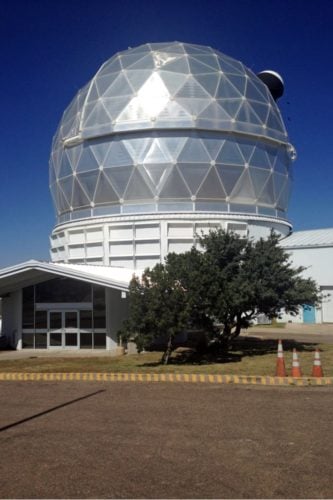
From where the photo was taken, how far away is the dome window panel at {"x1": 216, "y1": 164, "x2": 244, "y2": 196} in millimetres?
34625

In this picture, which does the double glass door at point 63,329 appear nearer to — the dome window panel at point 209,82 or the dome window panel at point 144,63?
the dome window panel at point 209,82

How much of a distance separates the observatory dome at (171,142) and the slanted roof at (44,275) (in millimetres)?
9337

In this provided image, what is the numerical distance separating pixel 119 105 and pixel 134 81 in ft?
6.88

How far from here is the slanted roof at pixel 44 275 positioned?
2277 centimetres

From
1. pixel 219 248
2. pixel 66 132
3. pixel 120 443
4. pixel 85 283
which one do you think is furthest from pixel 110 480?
pixel 66 132

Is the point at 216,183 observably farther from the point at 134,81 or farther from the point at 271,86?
the point at 271,86

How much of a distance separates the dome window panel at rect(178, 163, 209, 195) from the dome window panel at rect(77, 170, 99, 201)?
6106 millimetres

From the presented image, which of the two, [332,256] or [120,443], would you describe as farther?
[332,256]

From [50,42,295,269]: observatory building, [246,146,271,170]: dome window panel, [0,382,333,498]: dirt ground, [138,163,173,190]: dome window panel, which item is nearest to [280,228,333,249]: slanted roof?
[50,42,295,269]: observatory building

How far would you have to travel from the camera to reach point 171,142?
3444cm

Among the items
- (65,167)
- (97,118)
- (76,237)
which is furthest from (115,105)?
(76,237)

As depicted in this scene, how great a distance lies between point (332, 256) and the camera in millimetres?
35781

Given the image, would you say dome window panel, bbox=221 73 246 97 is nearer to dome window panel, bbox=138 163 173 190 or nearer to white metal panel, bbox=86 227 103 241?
dome window panel, bbox=138 163 173 190

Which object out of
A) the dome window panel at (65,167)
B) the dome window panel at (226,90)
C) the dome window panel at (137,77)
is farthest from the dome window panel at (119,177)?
the dome window panel at (226,90)
